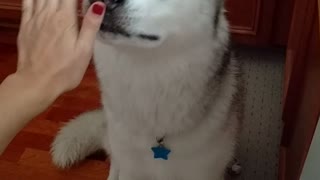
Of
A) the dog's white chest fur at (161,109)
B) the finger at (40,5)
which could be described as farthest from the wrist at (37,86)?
the dog's white chest fur at (161,109)

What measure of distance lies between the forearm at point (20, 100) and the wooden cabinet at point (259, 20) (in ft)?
3.33

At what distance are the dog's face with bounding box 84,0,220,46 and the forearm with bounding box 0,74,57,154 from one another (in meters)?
0.17

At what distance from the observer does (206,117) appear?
4.08 ft

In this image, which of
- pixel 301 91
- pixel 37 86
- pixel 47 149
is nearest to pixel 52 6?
pixel 37 86

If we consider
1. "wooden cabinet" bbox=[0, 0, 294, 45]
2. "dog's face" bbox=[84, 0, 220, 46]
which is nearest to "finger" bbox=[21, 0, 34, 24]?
"dog's face" bbox=[84, 0, 220, 46]

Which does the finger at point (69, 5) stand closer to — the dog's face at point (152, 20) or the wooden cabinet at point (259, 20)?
the dog's face at point (152, 20)

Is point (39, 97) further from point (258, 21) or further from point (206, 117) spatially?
point (258, 21)

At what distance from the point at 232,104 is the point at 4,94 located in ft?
1.96

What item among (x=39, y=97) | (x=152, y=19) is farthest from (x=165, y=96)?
(x=39, y=97)

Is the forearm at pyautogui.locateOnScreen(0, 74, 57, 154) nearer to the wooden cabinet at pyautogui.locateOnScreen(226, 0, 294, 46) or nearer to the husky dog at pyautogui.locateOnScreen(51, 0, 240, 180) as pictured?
the husky dog at pyautogui.locateOnScreen(51, 0, 240, 180)

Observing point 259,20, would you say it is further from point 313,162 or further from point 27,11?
point 27,11

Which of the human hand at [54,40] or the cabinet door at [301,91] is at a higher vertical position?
the human hand at [54,40]

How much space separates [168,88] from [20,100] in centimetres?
36

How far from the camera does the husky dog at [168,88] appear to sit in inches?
39.2
